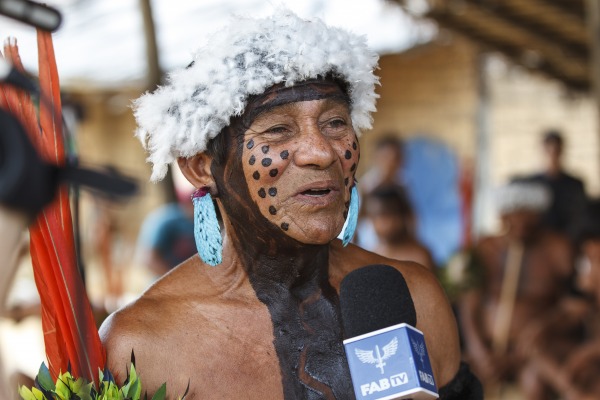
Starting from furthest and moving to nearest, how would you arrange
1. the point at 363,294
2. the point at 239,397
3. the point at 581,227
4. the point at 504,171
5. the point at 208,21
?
1. the point at 504,171
2. the point at 208,21
3. the point at 581,227
4. the point at 239,397
5. the point at 363,294

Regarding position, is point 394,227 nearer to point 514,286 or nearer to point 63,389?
point 514,286

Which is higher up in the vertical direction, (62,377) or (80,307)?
(80,307)

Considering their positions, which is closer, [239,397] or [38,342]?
[239,397]

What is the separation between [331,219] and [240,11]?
0.65 metres

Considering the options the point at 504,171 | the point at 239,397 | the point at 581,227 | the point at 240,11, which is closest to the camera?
the point at 239,397

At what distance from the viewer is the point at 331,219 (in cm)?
260

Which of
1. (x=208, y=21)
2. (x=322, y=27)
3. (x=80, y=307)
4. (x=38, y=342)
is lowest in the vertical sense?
(x=38, y=342)

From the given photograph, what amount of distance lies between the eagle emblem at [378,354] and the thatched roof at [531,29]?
7.73 metres

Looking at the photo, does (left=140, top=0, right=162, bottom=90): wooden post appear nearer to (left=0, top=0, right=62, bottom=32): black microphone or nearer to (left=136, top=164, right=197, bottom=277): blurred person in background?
(left=136, top=164, right=197, bottom=277): blurred person in background

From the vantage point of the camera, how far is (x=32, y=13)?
162 centimetres

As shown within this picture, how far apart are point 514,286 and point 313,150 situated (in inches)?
207

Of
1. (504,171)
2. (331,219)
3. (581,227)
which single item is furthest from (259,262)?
(504,171)

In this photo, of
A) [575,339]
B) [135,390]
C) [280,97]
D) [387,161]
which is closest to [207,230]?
[280,97]

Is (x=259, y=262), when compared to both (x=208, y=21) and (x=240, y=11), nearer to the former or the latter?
(x=240, y=11)
